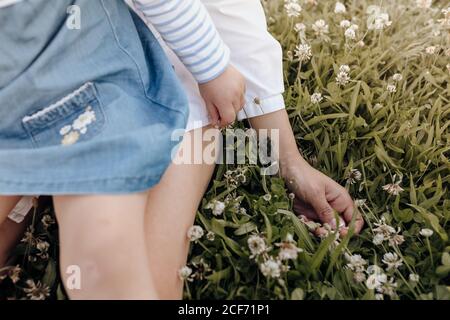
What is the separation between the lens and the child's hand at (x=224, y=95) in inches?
42.3

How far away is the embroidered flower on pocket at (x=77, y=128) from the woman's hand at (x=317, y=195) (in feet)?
1.45

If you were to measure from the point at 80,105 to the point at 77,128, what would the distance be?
1.5 inches

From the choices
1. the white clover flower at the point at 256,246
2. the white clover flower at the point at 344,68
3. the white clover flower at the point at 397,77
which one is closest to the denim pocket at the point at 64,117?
the white clover flower at the point at 256,246

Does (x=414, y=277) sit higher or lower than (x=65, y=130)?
lower

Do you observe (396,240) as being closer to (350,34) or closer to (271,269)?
(271,269)

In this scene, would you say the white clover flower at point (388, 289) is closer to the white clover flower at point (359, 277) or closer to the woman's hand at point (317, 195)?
the white clover flower at point (359, 277)

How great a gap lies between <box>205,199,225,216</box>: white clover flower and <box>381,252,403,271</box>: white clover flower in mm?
300

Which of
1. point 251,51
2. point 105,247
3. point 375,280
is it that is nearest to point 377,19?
point 251,51

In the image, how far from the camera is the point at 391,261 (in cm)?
105

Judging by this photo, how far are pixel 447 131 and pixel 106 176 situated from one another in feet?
2.68

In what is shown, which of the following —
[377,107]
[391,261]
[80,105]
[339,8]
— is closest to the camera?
[80,105]

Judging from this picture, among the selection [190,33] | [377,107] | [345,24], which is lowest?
[377,107]

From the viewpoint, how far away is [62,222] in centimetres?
91
